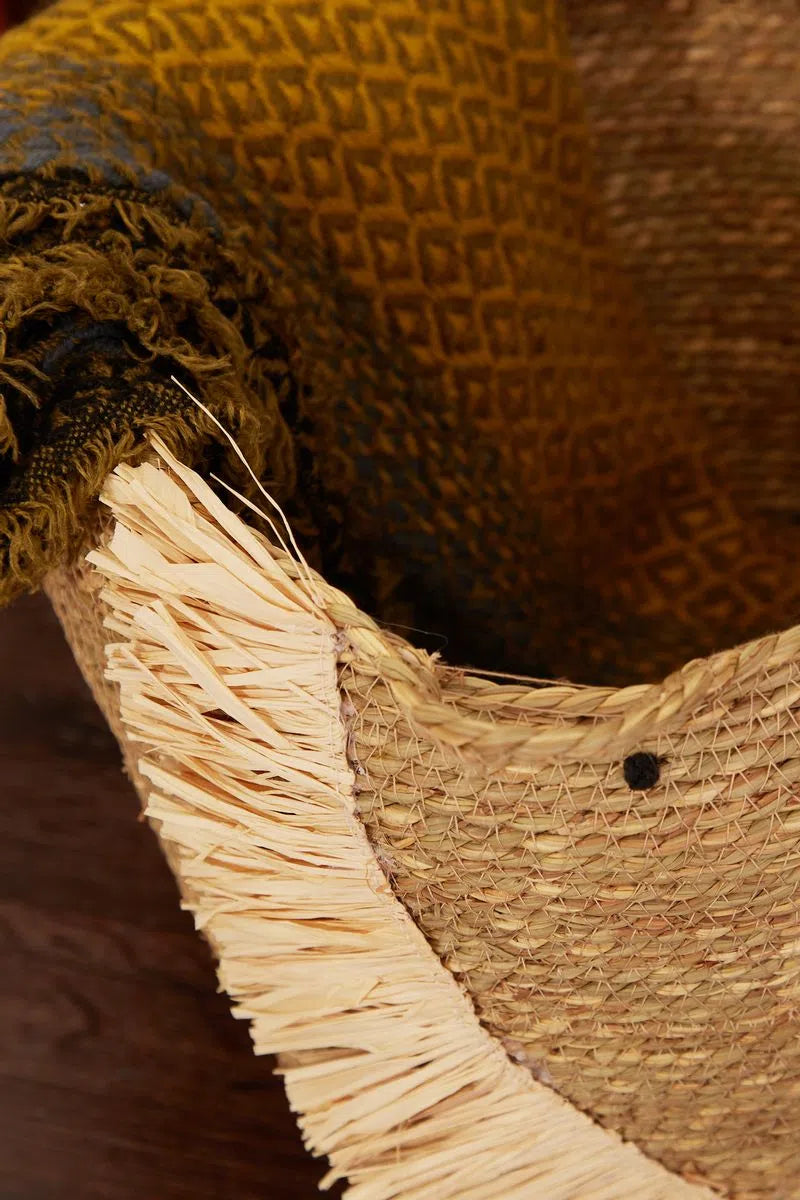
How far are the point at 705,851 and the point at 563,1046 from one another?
174 millimetres

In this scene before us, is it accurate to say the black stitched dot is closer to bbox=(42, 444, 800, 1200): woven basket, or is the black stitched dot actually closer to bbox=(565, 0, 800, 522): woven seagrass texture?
bbox=(42, 444, 800, 1200): woven basket

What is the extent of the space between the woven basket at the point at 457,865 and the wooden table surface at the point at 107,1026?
19cm

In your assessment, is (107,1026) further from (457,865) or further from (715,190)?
(715,190)

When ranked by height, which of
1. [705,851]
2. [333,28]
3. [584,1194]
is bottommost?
[584,1194]

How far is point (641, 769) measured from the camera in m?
0.45

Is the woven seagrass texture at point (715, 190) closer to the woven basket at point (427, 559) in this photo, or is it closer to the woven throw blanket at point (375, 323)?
the woven basket at point (427, 559)

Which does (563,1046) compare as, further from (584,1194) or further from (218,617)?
(218,617)

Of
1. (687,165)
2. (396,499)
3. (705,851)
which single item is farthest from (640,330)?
(705,851)

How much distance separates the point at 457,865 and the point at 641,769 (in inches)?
4.0

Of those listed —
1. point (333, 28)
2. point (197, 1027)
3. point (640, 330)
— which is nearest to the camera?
point (333, 28)

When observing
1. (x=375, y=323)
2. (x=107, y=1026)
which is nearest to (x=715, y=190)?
(x=375, y=323)

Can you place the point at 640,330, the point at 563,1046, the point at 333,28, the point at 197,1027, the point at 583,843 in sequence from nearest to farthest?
the point at 583,843
the point at 563,1046
the point at 333,28
the point at 197,1027
the point at 640,330

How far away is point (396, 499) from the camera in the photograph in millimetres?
784

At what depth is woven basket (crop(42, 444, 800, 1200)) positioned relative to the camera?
454mm
